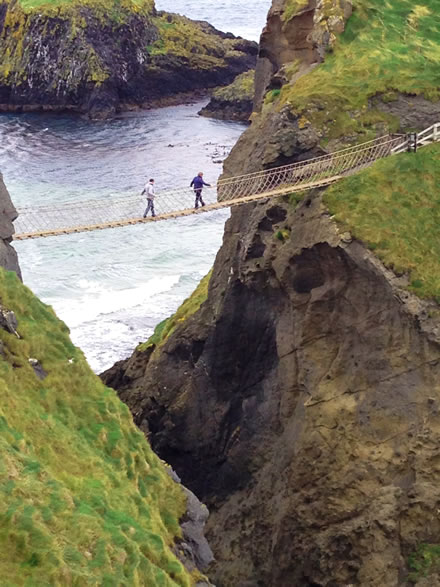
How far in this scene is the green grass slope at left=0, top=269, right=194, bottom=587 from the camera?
15.0 metres

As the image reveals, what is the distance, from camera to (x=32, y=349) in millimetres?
20891

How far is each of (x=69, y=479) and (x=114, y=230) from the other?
36400 millimetres

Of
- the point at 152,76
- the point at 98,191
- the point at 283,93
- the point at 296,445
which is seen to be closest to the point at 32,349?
the point at 296,445

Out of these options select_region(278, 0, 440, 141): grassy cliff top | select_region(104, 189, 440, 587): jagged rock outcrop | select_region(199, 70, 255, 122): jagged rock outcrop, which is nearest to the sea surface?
select_region(199, 70, 255, 122): jagged rock outcrop

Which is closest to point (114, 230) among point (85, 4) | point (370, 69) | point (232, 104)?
point (370, 69)

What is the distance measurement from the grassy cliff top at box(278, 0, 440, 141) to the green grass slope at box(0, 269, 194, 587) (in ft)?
43.5

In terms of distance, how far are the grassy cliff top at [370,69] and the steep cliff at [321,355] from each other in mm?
81

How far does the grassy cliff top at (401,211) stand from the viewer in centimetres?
2631

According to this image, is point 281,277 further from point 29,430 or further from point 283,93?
point 29,430

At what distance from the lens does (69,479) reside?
1798cm

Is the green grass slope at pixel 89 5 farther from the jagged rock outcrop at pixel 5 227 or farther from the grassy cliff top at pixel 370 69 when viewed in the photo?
the jagged rock outcrop at pixel 5 227

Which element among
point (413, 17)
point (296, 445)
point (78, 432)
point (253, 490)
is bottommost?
point (253, 490)

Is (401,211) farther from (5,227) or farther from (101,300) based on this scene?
(101,300)

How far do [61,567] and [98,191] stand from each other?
4329cm
